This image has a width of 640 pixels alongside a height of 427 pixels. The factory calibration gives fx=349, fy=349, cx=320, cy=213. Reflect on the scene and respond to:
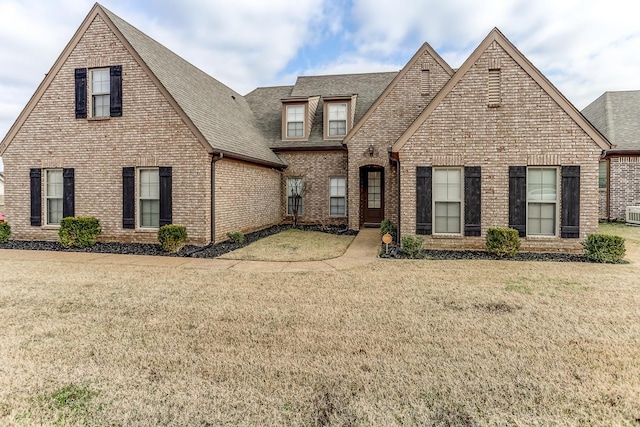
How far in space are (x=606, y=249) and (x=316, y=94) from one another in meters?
13.9

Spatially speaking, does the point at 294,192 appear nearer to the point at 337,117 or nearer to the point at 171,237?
the point at 337,117

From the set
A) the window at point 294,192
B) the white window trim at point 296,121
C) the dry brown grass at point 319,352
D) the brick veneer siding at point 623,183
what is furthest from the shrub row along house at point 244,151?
the brick veneer siding at point 623,183

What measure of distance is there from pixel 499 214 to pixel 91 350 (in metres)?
9.57

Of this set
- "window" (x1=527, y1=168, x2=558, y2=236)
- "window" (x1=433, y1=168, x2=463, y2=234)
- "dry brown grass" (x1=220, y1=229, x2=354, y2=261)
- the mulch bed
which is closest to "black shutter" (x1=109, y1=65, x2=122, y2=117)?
the mulch bed

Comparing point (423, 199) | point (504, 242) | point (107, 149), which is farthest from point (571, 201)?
point (107, 149)

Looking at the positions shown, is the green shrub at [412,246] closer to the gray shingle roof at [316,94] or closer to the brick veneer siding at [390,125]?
the brick veneer siding at [390,125]

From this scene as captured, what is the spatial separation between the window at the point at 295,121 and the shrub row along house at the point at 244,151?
259 cm

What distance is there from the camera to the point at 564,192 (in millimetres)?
9273

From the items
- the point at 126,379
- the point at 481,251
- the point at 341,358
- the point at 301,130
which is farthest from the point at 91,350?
the point at 301,130

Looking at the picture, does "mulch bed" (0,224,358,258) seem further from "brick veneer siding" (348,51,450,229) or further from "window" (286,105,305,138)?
"window" (286,105,305,138)

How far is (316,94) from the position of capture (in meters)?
18.1

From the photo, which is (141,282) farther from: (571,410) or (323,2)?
(323,2)

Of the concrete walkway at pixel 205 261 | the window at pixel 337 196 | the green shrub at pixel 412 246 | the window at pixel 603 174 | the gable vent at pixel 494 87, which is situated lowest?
the concrete walkway at pixel 205 261

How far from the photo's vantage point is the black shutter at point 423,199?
9.85m
